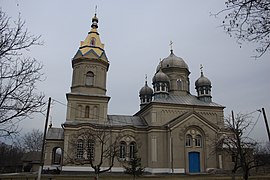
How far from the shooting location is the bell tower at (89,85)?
32.8 metres

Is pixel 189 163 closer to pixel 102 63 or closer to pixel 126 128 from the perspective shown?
pixel 126 128

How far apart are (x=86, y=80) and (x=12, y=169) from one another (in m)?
24.0

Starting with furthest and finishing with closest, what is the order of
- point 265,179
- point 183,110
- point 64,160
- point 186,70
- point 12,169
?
point 12,169 < point 186,70 < point 183,110 < point 64,160 < point 265,179

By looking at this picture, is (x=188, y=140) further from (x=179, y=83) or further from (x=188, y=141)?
(x=179, y=83)

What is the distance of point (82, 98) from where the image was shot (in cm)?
3294

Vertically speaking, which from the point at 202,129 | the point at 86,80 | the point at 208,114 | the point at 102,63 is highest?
the point at 102,63

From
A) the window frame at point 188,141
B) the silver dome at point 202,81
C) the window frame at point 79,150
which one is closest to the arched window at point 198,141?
the window frame at point 188,141

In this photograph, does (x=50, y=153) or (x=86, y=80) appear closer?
(x=50, y=153)

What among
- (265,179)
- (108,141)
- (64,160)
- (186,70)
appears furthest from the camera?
(186,70)

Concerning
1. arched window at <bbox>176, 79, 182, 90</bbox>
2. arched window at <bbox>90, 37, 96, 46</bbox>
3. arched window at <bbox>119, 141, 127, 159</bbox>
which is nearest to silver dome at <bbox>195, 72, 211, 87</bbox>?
arched window at <bbox>176, 79, 182, 90</bbox>

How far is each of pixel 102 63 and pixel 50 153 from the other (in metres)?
13.8

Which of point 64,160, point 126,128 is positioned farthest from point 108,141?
point 64,160

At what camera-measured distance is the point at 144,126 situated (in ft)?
113

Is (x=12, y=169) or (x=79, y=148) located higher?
(x=79, y=148)
